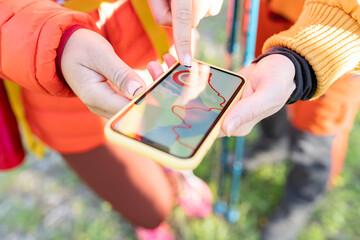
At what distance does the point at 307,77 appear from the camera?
0.59 m

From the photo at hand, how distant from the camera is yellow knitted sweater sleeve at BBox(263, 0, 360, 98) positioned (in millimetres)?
587

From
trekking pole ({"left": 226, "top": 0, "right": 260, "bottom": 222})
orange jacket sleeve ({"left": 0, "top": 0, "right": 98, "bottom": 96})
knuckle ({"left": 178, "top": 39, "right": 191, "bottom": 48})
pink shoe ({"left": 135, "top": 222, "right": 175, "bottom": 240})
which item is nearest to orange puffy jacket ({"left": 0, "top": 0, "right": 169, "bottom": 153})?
orange jacket sleeve ({"left": 0, "top": 0, "right": 98, "bottom": 96})

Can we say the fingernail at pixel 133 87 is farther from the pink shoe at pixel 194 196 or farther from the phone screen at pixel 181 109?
the pink shoe at pixel 194 196

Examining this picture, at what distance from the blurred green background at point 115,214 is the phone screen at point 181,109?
689 mm

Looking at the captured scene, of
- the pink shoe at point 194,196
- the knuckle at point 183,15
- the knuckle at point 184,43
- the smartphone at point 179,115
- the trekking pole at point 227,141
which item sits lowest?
the pink shoe at point 194,196

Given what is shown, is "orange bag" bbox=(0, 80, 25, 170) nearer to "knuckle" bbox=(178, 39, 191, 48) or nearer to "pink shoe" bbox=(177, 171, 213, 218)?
"knuckle" bbox=(178, 39, 191, 48)

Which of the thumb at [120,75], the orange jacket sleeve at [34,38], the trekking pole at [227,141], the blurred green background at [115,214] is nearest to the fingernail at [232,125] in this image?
the thumb at [120,75]

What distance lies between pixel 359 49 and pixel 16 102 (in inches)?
29.0

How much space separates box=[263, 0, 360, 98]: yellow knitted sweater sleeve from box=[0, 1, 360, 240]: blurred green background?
689 millimetres

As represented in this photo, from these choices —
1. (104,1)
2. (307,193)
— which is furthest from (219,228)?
(104,1)

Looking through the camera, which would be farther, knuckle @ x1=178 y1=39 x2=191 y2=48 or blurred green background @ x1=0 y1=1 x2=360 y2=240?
blurred green background @ x1=0 y1=1 x2=360 y2=240

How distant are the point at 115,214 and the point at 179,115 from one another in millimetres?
881

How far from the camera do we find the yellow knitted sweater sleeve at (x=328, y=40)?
59 cm

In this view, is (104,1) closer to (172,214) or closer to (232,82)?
(232,82)
